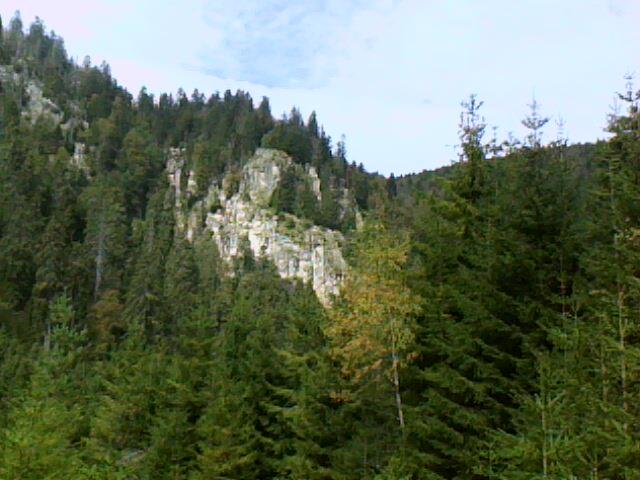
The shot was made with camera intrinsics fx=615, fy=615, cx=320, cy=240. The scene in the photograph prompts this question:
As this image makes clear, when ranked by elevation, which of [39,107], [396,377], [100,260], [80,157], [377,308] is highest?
[39,107]

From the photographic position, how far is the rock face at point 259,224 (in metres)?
117

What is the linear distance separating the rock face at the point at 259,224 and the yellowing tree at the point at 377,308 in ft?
298

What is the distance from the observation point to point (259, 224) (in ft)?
401

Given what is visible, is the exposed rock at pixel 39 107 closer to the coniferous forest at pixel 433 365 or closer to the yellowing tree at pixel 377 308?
the coniferous forest at pixel 433 365

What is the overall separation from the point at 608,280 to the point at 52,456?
1478cm

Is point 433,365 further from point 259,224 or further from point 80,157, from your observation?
point 80,157

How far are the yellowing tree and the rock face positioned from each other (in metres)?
90.7

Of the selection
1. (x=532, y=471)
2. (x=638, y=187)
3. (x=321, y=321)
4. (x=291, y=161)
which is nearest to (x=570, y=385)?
(x=532, y=471)

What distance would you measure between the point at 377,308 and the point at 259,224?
106m

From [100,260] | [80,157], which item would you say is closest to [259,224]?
[80,157]

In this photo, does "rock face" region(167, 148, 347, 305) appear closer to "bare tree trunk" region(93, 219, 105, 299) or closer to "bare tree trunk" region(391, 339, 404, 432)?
"bare tree trunk" region(93, 219, 105, 299)

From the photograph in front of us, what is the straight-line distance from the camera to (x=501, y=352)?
1638 centimetres

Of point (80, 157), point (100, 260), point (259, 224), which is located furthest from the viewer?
point (80, 157)

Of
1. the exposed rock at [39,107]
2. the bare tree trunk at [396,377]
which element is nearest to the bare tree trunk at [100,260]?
the exposed rock at [39,107]
